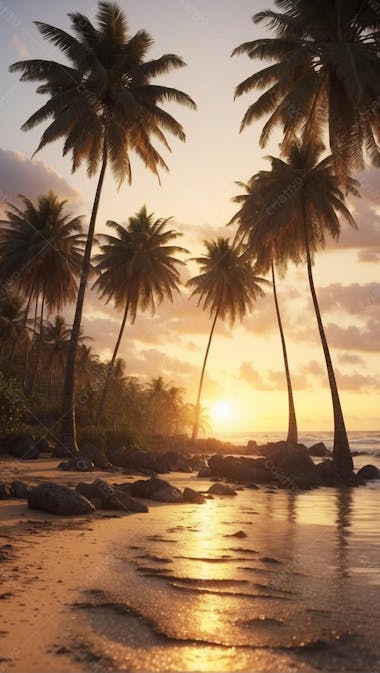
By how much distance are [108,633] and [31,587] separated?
125 centimetres

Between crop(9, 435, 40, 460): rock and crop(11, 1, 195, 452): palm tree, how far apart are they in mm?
1120

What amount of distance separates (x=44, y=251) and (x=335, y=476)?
21297mm

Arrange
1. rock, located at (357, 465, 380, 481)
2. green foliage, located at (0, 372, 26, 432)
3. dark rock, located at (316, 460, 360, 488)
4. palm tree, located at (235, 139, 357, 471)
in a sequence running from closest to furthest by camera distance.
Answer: green foliage, located at (0, 372, 26, 432), dark rock, located at (316, 460, 360, 488), rock, located at (357, 465, 380, 481), palm tree, located at (235, 139, 357, 471)

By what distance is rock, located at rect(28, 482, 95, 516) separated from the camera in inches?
324

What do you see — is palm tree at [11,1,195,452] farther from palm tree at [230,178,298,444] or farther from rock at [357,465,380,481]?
rock at [357,465,380,481]

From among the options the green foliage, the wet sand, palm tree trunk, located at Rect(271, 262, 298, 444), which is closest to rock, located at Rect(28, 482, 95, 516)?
the wet sand

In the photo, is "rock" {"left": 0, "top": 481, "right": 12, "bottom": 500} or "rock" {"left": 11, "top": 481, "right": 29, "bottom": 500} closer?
"rock" {"left": 0, "top": 481, "right": 12, "bottom": 500}

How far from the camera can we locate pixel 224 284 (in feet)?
123

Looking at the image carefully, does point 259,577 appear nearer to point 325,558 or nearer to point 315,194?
point 325,558

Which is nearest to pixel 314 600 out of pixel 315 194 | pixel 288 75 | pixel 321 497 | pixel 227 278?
pixel 321 497

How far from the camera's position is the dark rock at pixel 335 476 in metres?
18.6

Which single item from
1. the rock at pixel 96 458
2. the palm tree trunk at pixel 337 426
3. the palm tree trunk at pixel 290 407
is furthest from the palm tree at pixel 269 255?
the rock at pixel 96 458

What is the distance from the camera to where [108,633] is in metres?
3.50

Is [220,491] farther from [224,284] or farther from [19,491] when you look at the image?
[224,284]
